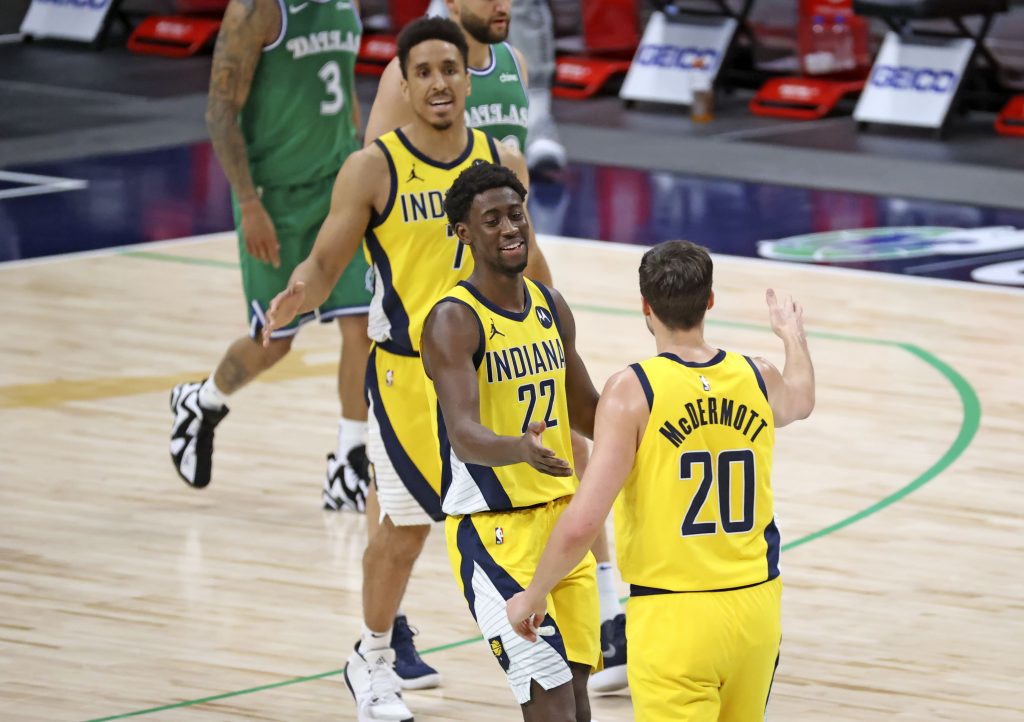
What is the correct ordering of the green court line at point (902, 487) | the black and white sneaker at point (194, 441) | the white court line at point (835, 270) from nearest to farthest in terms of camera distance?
the green court line at point (902, 487) → the black and white sneaker at point (194, 441) → the white court line at point (835, 270)

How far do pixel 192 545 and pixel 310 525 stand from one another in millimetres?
439

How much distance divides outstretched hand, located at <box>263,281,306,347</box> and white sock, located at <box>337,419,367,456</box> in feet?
6.36

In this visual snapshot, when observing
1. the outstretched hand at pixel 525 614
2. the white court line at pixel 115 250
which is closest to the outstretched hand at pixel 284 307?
the outstretched hand at pixel 525 614

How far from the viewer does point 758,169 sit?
13695 mm

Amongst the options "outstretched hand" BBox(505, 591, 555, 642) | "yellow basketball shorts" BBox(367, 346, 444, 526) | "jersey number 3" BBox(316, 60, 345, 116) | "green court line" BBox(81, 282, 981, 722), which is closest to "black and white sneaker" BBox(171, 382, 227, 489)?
"jersey number 3" BBox(316, 60, 345, 116)

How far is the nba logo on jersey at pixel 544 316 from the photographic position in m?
4.46

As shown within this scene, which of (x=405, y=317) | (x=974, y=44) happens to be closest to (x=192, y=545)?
(x=405, y=317)

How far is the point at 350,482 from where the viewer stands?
23.1ft

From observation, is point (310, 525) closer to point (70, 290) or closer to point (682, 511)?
point (682, 511)

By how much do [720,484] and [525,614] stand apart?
469 mm

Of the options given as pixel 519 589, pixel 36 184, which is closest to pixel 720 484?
pixel 519 589

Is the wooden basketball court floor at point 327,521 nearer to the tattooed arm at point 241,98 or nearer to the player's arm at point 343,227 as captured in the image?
the tattooed arm at point 241,98

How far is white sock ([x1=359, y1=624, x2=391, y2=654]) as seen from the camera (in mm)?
5230

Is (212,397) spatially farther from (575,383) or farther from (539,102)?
(539,102)
